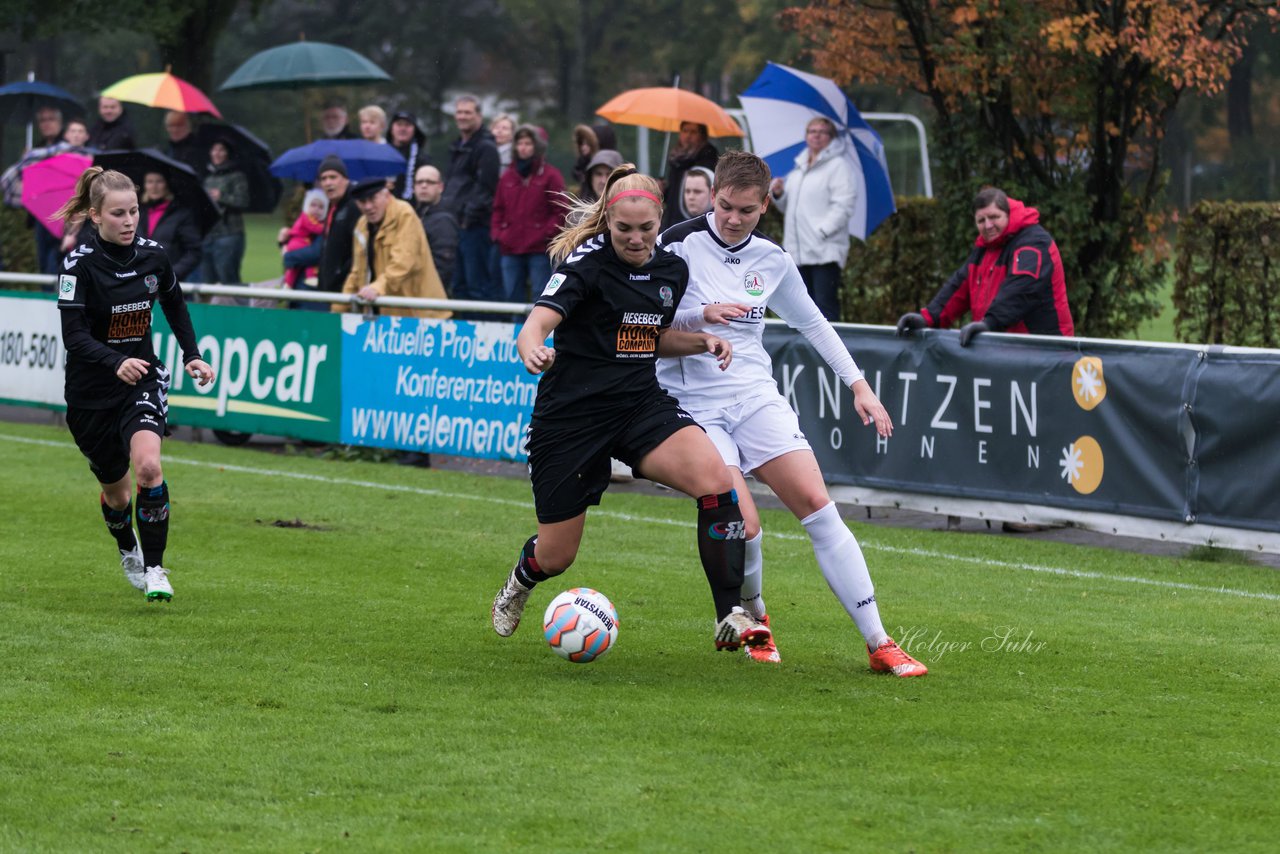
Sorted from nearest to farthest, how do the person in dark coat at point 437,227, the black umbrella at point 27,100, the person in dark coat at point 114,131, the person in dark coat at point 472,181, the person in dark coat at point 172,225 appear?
1. the person in dark coat at point 172,225
2. the person in dark coat at point 437,227
3. the person in dark coat at point 472,181
4. the person in dark coat at point 114,131
5. the black umbrella at point 27,100

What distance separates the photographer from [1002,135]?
54.1 ft

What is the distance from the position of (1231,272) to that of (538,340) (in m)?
10.7

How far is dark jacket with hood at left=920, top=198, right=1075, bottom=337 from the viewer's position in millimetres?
11742

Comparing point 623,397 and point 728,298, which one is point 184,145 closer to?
point 728,298

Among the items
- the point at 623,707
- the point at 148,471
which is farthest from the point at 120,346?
the point at 623,707

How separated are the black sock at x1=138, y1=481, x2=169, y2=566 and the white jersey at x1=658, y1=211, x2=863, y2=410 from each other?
103 inches

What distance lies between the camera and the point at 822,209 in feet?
48.1

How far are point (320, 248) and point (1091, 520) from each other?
8.21 metres

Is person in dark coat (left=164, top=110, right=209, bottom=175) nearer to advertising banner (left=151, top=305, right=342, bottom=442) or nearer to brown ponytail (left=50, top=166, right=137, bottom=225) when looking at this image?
advertising banner (left=151, top=305, right=342, bottom=442)

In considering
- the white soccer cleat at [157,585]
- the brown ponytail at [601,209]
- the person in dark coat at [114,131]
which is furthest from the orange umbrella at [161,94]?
the brown ponytail at [601,209]

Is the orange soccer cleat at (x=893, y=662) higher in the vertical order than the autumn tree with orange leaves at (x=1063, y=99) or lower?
lower

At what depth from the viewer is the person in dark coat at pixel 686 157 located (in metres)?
14.8

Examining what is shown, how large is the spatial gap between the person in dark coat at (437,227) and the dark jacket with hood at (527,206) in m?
0.44

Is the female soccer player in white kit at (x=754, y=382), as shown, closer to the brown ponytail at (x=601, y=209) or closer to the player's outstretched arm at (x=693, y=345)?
the player's outstretched arm at (x=693, y=345)
